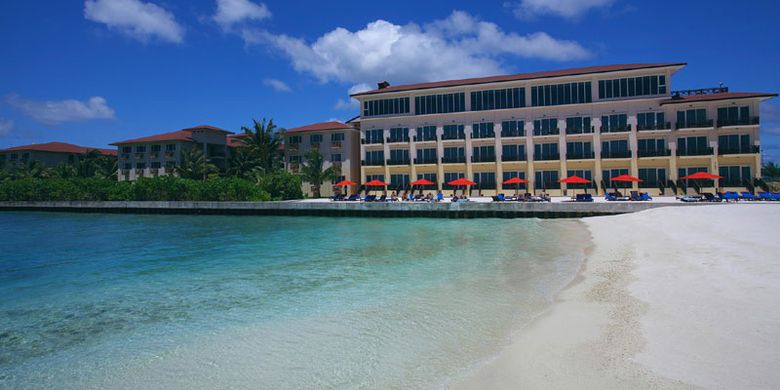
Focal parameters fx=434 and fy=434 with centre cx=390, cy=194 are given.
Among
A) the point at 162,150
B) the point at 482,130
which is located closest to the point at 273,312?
the point at 482,130

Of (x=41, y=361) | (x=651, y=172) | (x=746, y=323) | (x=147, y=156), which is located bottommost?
(x=41, y=361)

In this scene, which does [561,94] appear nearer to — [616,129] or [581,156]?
[616,129]

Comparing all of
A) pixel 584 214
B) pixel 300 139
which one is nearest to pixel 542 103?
pixel 584 214

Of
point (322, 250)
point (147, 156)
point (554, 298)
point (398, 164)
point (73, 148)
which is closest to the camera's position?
point (554, 298)

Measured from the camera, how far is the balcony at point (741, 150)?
44.6 meters

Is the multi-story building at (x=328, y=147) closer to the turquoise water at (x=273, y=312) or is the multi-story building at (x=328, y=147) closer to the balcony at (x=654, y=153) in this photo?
the balcony at (x=654, y=153)

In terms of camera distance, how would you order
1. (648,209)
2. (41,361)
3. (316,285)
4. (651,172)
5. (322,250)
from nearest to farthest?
(41,361) < (316,285) < (322,250) < (648,209) < (651,172)

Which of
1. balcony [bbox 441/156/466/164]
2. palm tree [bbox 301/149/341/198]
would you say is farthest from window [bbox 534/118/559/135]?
palm tree [bbox 301/149/341/198]

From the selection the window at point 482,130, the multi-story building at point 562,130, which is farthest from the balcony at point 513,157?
the window at point 482,130

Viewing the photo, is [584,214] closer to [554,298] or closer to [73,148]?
[554,298]

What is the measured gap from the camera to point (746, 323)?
311 inches

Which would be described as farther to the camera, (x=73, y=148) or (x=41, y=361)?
(x=73, y=148)

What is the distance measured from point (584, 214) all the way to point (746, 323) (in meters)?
31.0

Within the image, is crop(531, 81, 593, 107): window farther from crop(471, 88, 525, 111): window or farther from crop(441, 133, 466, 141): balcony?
crop(441, 133, 466, 141): balcony
